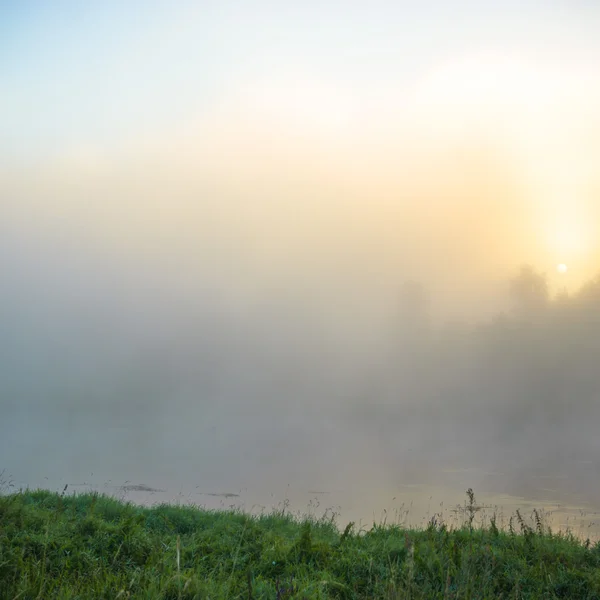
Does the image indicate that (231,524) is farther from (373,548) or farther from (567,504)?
(567,504)

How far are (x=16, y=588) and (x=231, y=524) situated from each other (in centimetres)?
599

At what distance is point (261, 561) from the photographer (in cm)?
964

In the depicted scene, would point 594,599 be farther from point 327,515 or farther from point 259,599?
point 327,515

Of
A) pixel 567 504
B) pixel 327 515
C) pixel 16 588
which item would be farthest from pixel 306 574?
pixel 567 504

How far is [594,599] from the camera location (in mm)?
8680

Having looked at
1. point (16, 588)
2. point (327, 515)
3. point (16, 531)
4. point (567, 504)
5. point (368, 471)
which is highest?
point (368, 471)

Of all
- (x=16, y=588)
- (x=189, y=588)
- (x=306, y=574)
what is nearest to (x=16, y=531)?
(x=16, y=588)

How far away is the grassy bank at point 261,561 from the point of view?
23.5 ft

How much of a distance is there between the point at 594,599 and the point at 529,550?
2.07 m

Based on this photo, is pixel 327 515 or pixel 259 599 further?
pixel 327 515

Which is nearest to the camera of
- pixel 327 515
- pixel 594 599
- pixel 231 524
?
pixel 594 599

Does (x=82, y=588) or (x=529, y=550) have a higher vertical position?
(x=529, y=550)

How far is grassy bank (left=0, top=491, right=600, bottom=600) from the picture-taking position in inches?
282

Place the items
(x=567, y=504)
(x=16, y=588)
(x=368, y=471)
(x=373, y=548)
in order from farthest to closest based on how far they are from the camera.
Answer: (x=368, y=471) < (x=567, y=504) < (x=373, y=548) < (x=16, y=588)
